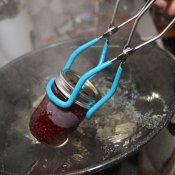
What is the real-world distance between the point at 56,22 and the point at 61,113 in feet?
3.49

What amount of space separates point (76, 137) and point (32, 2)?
3.21 feet

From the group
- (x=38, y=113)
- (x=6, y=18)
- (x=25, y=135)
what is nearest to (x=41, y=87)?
(x=25, y=135)

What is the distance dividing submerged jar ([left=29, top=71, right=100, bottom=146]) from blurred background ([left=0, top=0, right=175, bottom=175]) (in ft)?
1.88

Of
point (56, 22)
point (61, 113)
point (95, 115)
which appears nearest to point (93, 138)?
point (95, 115)

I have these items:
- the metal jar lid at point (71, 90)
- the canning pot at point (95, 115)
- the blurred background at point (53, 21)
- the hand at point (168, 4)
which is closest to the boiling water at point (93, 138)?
the canning pot at point (95, 115)

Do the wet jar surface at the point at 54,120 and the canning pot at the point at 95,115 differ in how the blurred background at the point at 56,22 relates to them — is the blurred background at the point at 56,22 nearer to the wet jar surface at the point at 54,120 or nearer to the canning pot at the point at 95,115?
the canning pot at the point at 95,115

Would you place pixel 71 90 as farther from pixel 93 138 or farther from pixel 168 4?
pixel 168 4

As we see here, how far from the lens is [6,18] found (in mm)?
1461

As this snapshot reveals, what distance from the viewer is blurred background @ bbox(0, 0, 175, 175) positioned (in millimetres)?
1473

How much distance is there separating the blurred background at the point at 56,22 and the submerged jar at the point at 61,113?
57cm

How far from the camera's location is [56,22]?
1699 mm

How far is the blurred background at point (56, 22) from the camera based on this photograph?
1.47 metres

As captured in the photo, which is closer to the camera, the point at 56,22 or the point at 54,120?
the point at 54,120

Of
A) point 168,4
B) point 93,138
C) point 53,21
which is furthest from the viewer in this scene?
point 53,21
